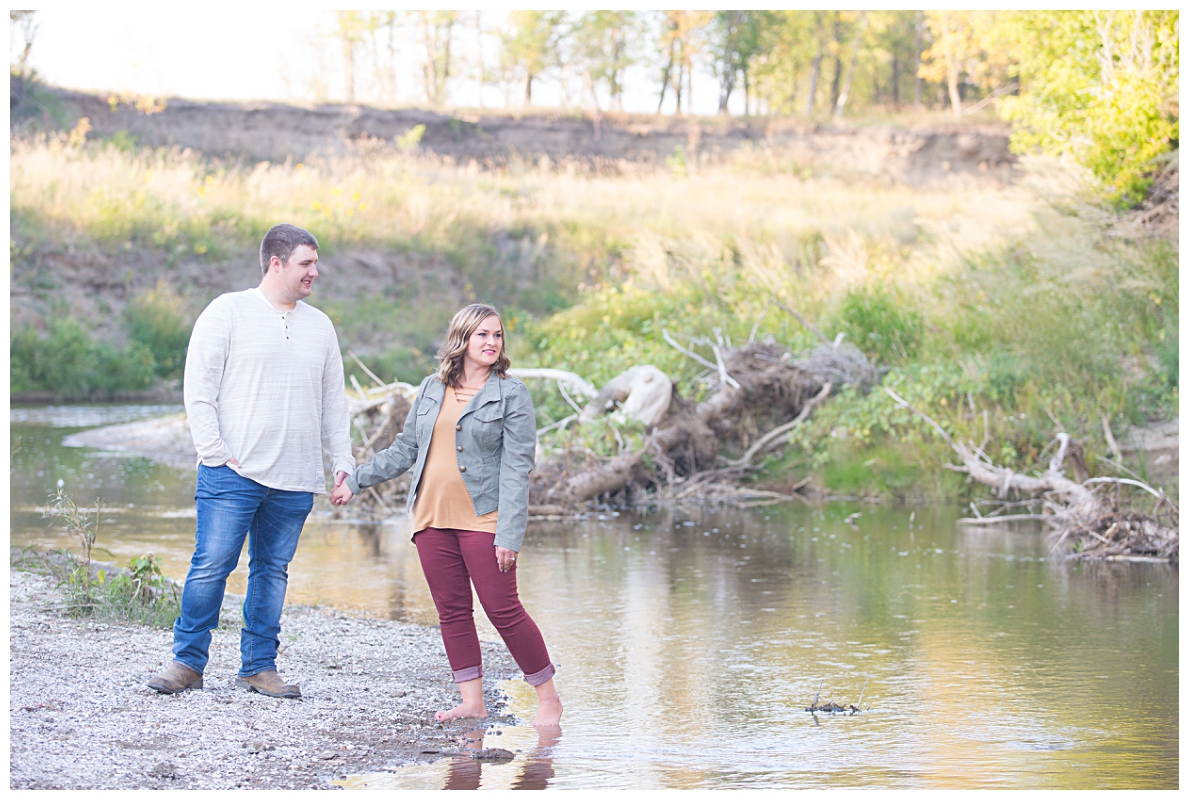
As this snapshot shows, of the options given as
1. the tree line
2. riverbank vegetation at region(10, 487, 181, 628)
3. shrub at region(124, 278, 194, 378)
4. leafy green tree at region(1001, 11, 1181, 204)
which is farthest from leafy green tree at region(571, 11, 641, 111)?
riverbank vegetation at region(10, 487, 181, 628)

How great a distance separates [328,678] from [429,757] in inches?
46.6

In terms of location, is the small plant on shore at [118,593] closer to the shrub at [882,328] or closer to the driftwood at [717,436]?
the driftwood at [717,436]

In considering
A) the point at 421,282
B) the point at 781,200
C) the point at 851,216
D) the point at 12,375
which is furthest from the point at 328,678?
the point at 781,200

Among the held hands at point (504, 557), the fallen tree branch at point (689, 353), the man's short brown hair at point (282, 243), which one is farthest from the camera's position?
the fallen tree branch at point (689, 353)

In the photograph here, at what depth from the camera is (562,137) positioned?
46.4 meters

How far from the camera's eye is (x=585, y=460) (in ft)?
39.6

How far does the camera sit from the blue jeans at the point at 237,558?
5.10 m

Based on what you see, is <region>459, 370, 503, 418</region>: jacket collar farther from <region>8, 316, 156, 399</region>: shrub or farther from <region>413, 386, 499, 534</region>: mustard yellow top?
<region>8, 316, 156, 399</region>: shrub

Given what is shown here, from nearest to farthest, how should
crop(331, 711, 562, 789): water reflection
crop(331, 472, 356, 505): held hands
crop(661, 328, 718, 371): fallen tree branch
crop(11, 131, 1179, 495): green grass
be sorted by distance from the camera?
crop(331, 711, 562, 789): water reflection → crop(331, 472, 356, 505): held hands → crop(11, 131, 1179, 495): green grass → crop(661, 328, 718, 371): fallen tree branch

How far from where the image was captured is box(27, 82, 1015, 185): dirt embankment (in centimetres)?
4181

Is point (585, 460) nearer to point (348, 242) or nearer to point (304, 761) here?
point (304, 761)

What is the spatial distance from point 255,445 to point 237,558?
47 cm

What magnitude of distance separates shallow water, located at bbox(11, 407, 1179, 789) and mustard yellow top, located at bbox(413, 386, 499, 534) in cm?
85

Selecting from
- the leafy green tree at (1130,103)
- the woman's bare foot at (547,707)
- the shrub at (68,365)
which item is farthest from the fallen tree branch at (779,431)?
the shrub at (68,365)
